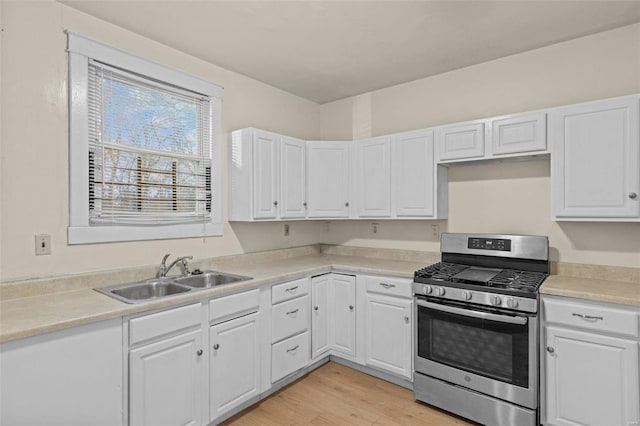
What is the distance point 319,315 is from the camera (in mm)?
3150

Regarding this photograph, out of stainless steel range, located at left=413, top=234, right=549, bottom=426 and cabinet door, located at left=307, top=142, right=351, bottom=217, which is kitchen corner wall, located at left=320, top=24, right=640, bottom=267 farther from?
cabinet door, located at left=307, top=142, right=351, bottom=217

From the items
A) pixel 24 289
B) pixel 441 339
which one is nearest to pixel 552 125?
pixel 441 339

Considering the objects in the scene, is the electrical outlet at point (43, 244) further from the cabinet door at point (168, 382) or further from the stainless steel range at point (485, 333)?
the stainless steel range at point (485, 333)

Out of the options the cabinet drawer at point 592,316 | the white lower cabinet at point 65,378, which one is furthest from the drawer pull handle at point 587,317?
the white lower cabinet at point 65,378

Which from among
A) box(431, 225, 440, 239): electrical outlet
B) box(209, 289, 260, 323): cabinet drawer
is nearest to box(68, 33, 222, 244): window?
box(209, 289, 260, 323): cabinet drawer

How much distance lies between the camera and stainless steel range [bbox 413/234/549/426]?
221 cm

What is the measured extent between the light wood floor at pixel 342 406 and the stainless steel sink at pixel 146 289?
0.99 metres

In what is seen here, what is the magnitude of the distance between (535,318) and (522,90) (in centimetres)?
184

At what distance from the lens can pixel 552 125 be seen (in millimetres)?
2469

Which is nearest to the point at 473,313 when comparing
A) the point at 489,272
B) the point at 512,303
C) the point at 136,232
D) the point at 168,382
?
the point at 512,303

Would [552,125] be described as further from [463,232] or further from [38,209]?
[38,209]

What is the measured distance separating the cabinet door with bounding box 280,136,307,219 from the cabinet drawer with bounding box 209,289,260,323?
98 cm

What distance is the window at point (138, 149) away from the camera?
2.25m

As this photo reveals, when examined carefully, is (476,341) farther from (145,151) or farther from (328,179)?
(145,151)
